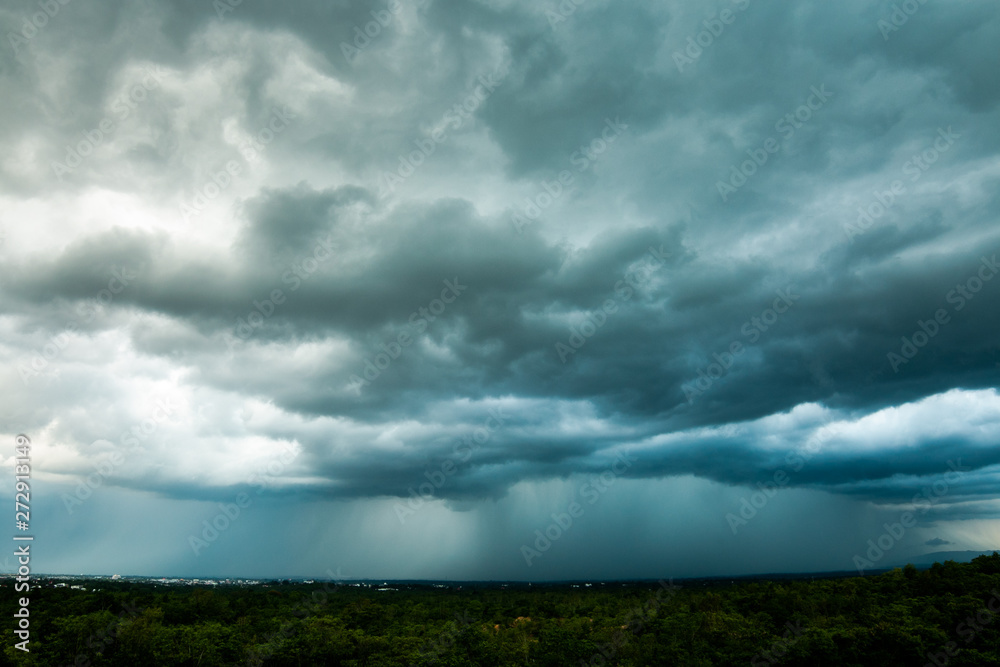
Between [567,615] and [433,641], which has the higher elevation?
[433,641]

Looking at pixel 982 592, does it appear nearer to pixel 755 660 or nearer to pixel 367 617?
pixel 755 660

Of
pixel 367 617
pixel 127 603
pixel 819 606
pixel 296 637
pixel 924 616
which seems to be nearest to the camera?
pixel 924 616

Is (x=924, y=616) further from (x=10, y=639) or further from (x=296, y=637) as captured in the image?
(x=10, y=639)

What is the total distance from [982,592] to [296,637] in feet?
301

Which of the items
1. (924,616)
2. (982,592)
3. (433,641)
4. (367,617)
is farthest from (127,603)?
(982,592)

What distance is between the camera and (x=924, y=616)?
7450 cm

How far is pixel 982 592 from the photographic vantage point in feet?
272

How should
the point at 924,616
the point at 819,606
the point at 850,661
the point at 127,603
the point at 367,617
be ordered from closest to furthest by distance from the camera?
the point at 850,661, the point at 924,616, the point at 819,606, the point at 367,617, the point at 127,603

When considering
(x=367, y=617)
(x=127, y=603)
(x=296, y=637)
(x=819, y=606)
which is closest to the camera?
(x=296, y=637)

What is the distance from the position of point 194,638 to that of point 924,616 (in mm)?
88962

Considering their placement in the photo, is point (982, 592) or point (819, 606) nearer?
point (982, 592)

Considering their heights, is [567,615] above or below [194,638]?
below

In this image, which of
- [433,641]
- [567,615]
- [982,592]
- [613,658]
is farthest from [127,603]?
[982,592]

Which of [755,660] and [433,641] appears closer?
[755,660]
